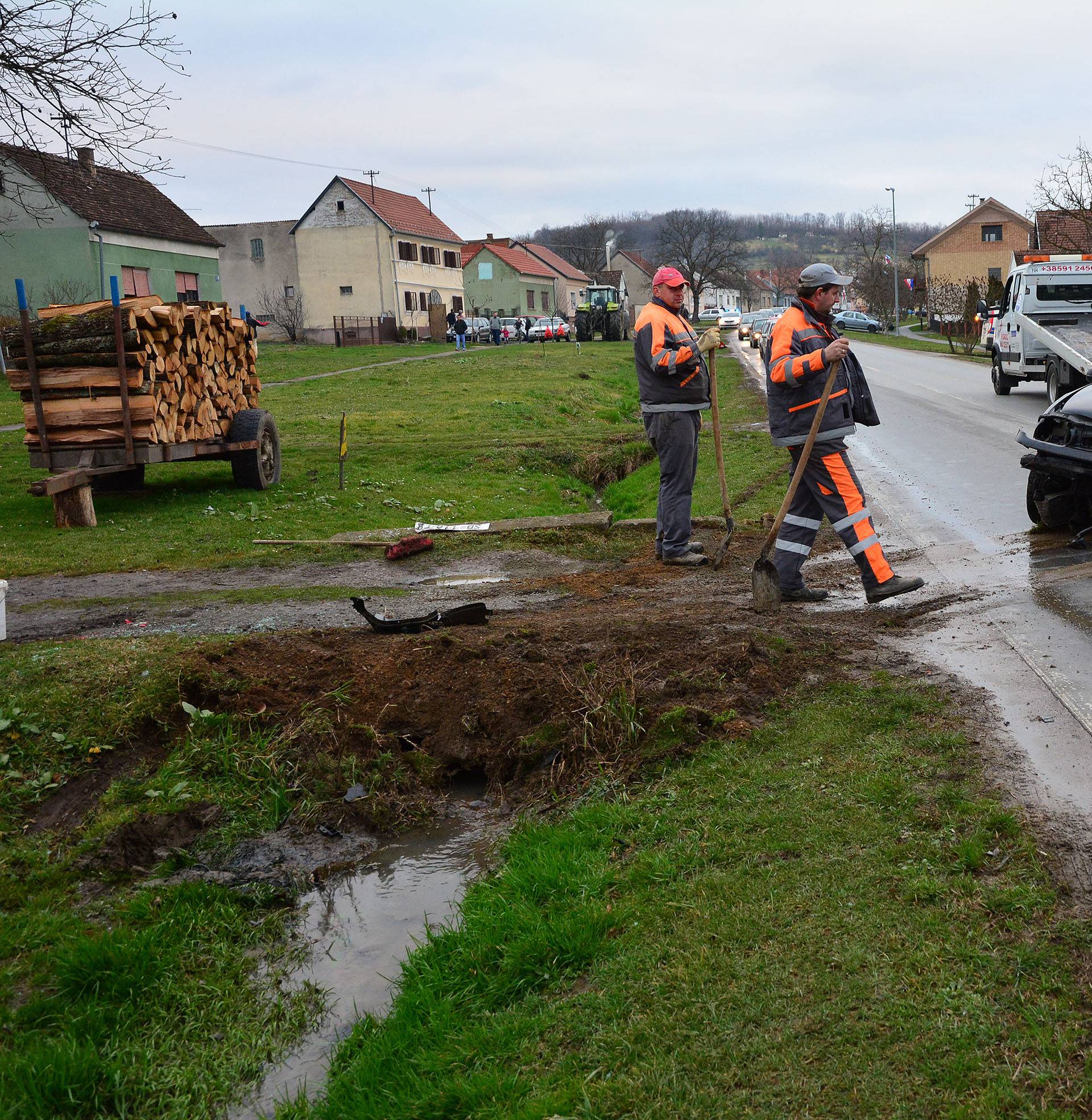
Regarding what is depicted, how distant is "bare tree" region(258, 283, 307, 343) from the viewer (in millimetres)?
59291

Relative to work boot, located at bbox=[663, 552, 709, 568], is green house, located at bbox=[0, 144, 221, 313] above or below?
above

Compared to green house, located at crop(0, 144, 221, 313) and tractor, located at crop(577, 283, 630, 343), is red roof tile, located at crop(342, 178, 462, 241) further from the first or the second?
green house, located at crop(0, 144, 221, 313)

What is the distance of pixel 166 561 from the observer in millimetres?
9844

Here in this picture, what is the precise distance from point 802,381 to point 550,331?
56110 millimetres

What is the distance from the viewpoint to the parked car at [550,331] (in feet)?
204

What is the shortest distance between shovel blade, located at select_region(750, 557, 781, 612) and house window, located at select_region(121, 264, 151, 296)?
39.5 metres

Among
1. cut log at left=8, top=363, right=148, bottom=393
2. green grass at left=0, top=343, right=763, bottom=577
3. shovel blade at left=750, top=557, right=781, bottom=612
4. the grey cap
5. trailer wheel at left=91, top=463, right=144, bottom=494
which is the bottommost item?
green grass at left=0, top=343, right=763, bottom=577

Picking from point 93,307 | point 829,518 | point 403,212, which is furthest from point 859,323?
point 829,518

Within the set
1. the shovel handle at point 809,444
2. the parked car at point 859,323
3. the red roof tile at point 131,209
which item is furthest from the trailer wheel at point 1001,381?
the parked car at point 859,323

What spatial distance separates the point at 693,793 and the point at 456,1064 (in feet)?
5.19

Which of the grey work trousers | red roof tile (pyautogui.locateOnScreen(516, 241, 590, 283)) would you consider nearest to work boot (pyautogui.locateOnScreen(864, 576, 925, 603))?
the grey work trousers

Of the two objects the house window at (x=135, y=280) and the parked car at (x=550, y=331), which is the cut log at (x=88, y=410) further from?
the parked car at (x=550, y=331)

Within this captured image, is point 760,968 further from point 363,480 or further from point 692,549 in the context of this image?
point 363,480

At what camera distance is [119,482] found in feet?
44.3
